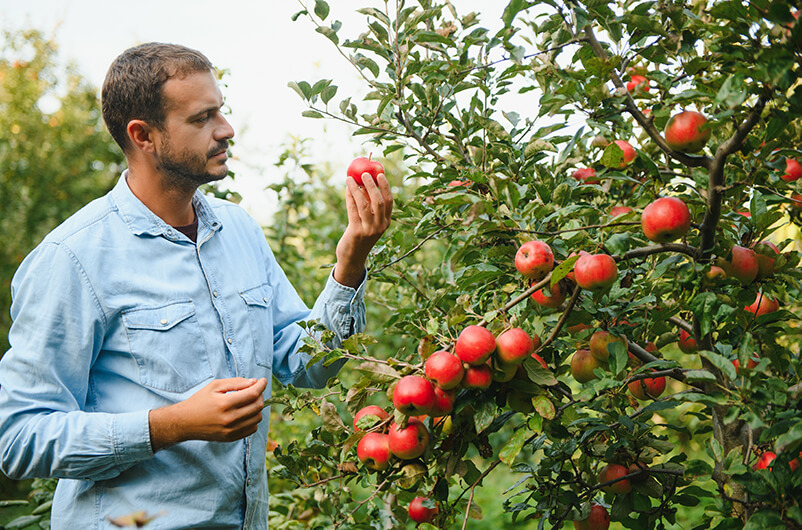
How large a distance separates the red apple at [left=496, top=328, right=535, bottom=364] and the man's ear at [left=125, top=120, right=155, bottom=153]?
1047 mm

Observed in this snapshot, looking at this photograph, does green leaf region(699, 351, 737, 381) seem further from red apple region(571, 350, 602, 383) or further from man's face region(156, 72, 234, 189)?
man's face region(156, 72, 234, 189)

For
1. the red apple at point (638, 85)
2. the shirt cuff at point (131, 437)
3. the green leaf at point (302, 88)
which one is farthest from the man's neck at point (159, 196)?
the red apple at point (638, 85)

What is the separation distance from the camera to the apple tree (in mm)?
1078

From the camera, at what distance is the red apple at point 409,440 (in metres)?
1.17

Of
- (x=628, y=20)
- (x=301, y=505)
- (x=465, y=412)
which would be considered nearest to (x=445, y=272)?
(x=465, y=412)

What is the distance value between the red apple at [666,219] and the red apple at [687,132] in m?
0.09

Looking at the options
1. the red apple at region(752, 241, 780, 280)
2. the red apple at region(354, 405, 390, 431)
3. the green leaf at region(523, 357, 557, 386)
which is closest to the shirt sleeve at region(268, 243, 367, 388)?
the red apple at region(354, 405, 390, 431)

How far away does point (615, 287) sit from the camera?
138 cm

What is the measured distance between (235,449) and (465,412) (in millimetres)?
615

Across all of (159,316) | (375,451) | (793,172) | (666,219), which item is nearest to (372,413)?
(375,451)

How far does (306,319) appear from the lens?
5.85 feet

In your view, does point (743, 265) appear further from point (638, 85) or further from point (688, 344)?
point (638, 85)

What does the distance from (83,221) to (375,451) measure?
89 cm

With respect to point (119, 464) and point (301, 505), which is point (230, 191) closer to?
point (301, 505)
